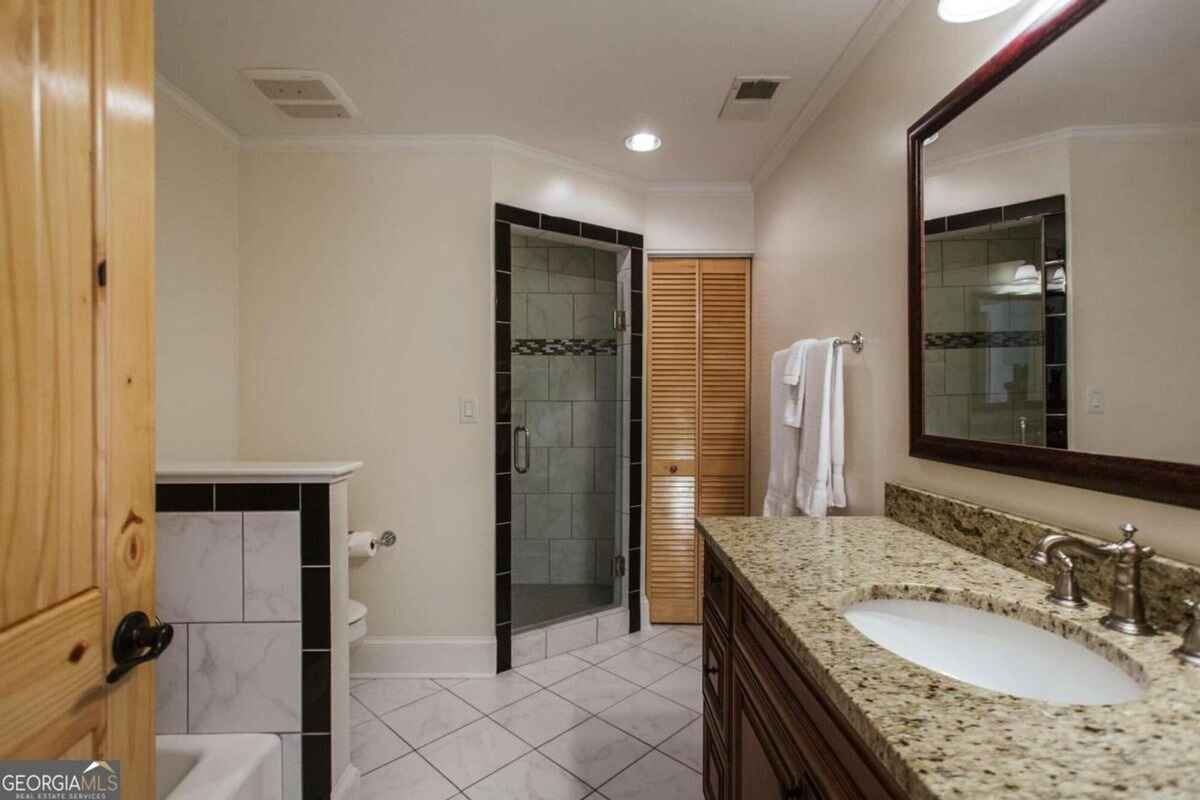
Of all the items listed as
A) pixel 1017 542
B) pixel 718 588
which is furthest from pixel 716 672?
pixel 1017 542

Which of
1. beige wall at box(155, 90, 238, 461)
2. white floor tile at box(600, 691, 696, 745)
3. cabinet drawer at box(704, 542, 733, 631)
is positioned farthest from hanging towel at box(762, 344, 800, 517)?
beige wall at box(155, 90, 238, 461)

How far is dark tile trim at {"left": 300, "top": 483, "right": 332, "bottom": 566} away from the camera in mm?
1482

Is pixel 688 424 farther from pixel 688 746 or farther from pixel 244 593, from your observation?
pixel 244 593

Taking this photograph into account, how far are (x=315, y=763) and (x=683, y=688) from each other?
1.40 m

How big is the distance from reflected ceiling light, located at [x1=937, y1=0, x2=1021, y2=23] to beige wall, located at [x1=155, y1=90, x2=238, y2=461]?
240 cm

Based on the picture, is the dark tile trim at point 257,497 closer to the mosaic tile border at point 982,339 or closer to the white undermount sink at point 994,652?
the white undermount sink at point 994,652

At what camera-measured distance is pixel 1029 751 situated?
543 mm

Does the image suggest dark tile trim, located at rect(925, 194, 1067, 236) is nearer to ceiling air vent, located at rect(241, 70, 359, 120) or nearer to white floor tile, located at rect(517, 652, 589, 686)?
ceiling air vent, located at rect(241, 70, 359, 120)

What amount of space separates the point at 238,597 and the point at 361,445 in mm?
997

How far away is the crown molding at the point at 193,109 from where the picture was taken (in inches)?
76.9

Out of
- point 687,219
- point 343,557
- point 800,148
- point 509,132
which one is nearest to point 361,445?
point 343,557

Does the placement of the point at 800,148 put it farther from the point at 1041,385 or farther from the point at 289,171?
the point at 289,171

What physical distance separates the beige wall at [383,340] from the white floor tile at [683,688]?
884 mm

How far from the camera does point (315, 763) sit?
5.00ft
